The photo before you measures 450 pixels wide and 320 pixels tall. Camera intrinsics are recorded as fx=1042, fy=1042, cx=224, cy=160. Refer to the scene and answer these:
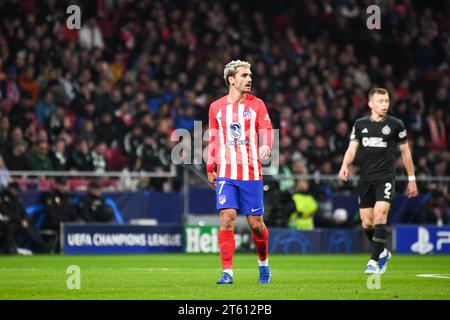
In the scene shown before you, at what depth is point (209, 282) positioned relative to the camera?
36.9ft

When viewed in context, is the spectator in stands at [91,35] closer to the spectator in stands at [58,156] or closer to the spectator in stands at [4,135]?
the spectator in stands at [58,156]

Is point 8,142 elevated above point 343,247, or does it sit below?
above

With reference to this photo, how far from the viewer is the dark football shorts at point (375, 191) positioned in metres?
12.8

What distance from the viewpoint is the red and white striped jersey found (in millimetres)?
10891

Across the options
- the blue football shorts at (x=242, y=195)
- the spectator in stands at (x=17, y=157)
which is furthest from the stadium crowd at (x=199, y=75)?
the blue football shorts at (x=242, y=195)

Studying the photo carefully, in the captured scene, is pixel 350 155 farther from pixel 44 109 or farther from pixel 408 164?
pixel 44 109

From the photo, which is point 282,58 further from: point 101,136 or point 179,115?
point 101,136

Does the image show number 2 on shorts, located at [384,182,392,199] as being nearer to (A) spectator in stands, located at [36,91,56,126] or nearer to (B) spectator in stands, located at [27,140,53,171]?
(B) spectator in stands, located at [27,140,53,171]

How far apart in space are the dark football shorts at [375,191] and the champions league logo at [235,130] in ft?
8.69

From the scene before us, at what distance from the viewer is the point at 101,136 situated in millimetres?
22000

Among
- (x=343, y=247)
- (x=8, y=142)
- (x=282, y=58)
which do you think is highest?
(x=282, y=58)

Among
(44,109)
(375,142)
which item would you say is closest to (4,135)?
(44,109)
